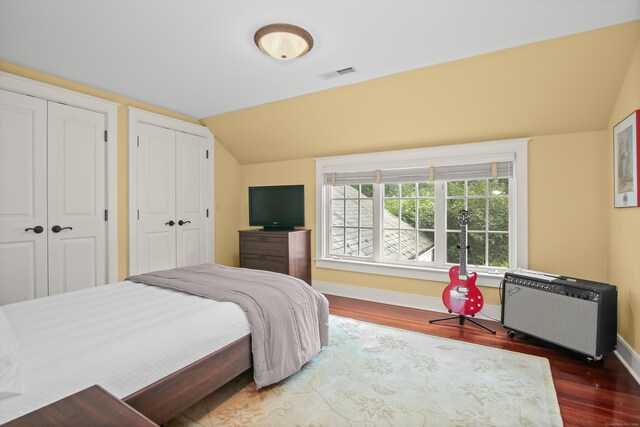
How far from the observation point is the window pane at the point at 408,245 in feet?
12.9

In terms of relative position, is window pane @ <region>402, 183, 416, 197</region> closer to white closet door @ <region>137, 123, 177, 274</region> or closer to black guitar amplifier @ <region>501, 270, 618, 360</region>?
black guitar amplifier @ <region>501, 270, 618, 360</region>

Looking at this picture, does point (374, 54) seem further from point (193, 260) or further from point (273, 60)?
point (193, 260)

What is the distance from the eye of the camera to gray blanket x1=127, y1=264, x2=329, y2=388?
6.43 ft

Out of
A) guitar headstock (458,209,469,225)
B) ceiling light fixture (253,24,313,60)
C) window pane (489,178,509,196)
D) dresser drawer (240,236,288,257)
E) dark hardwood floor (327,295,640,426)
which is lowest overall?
dark hardwood floor (327,295,640,426)

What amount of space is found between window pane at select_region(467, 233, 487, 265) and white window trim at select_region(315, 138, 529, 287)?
0.62 feet

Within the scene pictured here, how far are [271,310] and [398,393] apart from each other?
929 millimetres

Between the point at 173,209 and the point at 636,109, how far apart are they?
14.9ft

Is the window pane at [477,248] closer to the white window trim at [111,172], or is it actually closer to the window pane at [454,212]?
the window pane at [454,212]

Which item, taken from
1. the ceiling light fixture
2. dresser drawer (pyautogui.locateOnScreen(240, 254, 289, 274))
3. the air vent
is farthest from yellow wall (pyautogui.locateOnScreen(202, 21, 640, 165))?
dresser drawer (pyautogui.locateOnScreen(240, 254, 289, 274))

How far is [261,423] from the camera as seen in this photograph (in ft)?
5.61

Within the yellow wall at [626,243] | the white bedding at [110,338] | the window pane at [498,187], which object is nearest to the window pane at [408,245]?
the window pane at [498,187]

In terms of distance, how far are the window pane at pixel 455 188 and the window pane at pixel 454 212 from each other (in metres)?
0.08

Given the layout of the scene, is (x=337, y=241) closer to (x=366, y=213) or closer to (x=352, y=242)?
(x=352, y=242)

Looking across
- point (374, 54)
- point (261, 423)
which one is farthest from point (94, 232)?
point (374, 54)
